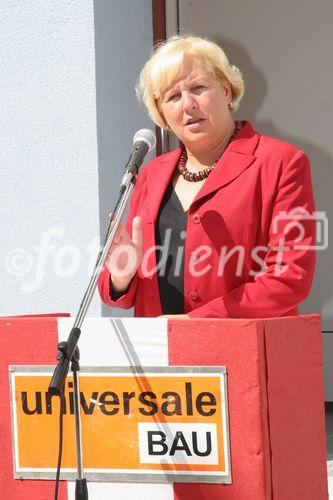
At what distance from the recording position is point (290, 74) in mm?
5699

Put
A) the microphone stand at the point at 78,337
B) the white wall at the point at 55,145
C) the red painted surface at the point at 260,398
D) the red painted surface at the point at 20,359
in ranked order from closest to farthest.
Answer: the microphone stand at the point at 78,337, the red painted surface at the point at 260,398, the red painted surface at the point at 20,359, the white wall at the point at 55,145

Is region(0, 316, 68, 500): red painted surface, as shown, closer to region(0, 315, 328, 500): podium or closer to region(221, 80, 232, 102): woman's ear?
region(0, 315, 328, 500): podium

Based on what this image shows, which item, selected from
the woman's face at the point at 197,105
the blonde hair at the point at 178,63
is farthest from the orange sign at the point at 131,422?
the blonde hair at the point at 178,63

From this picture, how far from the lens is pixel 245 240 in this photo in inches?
103

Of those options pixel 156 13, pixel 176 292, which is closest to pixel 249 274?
pixel 176 292

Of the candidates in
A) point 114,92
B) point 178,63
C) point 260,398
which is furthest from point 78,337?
point 114,92

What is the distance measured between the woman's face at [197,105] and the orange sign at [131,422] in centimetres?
69

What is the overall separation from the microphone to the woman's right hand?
0.54ft

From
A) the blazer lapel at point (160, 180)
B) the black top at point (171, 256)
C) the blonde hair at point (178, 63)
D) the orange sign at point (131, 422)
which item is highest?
the blonde hair at point (178, 63)

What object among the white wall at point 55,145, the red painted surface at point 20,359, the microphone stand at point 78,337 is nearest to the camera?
the microphone stand at point 78,337

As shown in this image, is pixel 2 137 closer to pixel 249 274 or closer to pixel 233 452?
pixel 249 274

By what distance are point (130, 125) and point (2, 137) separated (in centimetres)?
57

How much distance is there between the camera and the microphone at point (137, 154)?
2.28 metres

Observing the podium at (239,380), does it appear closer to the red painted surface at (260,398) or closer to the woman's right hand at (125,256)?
the red painted surface at (260,398)
